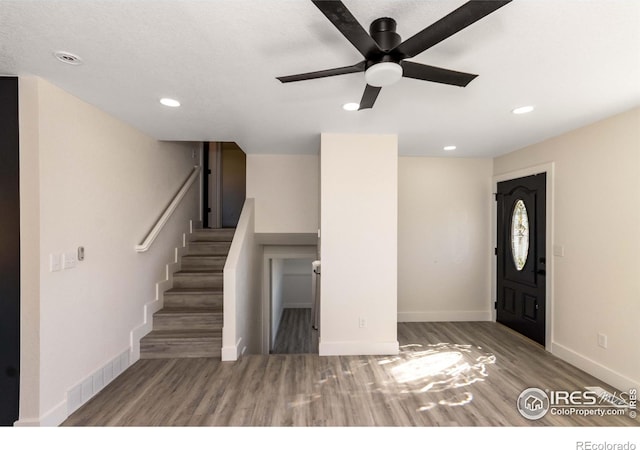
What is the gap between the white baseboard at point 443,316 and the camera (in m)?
4.31

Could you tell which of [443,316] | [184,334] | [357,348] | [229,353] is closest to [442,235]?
[443,316]

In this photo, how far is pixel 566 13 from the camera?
52.1 inches

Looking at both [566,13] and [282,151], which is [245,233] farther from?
[566,13]

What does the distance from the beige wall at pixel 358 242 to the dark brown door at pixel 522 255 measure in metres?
1.83

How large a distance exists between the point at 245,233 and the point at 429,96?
250 cm

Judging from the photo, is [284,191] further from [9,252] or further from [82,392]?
[82,392]

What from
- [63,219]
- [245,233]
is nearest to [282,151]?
[245,233]

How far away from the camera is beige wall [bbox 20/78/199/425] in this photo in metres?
1.93

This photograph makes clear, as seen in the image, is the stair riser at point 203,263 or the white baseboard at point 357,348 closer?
the white baseboard at point 357,348

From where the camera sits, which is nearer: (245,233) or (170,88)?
(170,88)

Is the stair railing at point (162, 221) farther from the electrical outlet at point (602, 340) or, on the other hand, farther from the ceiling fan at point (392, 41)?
the electrical outlet at point (602, 340)

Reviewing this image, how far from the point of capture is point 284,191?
428 centimetres

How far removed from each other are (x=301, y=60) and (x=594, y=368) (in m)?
3.75

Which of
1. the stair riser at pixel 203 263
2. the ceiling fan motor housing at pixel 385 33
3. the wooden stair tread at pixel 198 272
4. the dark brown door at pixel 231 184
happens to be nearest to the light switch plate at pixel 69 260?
the wooden stair tread at pixel 198 272
